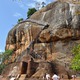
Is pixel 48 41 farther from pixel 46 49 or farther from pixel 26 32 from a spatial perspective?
pixel 26 32

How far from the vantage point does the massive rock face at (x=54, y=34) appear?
3297cm

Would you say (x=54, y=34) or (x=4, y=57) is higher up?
(x=54, y=34)

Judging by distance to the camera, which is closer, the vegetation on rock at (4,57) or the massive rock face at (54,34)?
the massive rock face at (54,34)

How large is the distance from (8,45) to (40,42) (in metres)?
8.16

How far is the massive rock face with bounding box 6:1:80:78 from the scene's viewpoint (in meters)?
33.0

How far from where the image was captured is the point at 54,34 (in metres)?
33.8

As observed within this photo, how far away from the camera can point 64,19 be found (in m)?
35.0

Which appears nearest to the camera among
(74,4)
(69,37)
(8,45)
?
(69,37)

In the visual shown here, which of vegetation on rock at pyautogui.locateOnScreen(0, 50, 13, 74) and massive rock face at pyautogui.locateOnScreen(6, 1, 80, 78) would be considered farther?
vegetation on rock at pyautogui.locateOnScreen(0, 50, 13, 74)

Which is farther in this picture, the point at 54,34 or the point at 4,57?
the point at 4,57

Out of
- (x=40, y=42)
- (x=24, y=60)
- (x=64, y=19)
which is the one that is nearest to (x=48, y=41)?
(x=40, y=42)

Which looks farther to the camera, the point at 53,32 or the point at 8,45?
the point at 8,45

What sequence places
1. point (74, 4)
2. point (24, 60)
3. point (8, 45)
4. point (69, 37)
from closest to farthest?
1. point (24, 60)
2. point (69, 37)
3. point (74, 4)
4. point (8, 45)

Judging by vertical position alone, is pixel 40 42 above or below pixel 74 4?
below
